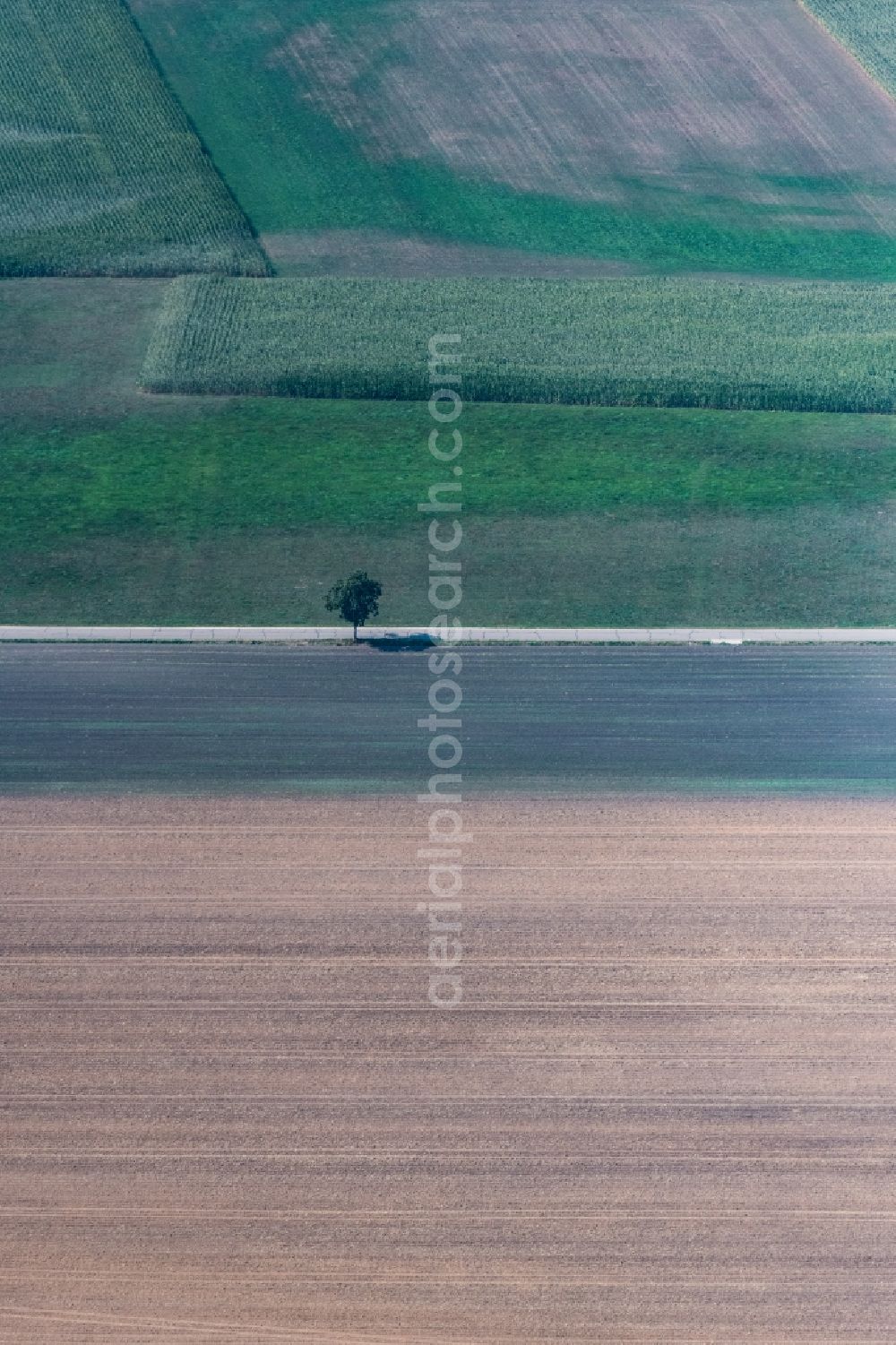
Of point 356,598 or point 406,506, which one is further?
point 406,506

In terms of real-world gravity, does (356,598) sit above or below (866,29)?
below

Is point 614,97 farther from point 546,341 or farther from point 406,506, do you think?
point 406,506

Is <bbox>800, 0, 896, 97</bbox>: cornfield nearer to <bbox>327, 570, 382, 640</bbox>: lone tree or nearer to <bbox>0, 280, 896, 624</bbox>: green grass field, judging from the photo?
<bbox>0, 280, 896, 624</bbox>: green grass field

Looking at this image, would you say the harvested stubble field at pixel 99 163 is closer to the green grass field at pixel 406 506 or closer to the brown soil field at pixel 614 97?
the green grass field at pixel 406 506

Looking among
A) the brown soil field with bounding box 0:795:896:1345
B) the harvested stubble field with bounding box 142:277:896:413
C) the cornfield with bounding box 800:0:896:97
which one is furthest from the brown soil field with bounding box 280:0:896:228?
the brown soil field with bounding box 0:795:896:1345

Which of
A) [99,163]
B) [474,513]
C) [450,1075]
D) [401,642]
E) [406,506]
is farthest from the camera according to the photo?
[99,163]

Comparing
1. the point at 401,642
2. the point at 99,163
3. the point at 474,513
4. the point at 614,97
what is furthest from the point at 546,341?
the point at 99,163

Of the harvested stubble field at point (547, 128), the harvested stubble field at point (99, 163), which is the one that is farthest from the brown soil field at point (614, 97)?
the harvested stubble field at point (99, 163)

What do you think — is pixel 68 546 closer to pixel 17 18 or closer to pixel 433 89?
pixel 433 89

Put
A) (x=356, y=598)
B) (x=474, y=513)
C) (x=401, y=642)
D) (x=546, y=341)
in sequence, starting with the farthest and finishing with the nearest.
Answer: (x=546, y=341)
(x=474, y=513)
(x=401, y=642)
(x=356, y=598)
